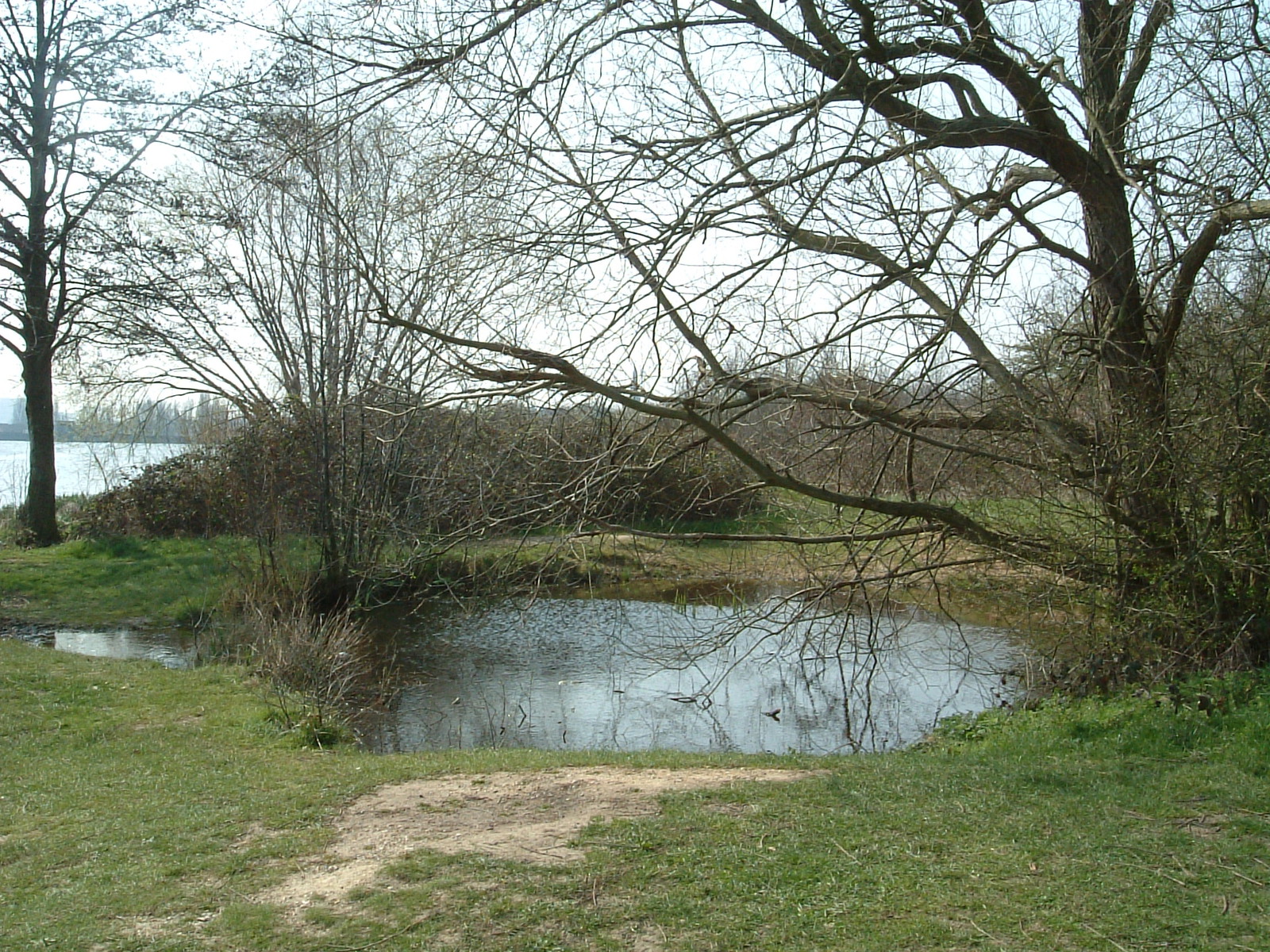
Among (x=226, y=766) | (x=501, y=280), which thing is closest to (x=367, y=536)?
(x=226, y=766)

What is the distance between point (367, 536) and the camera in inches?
583

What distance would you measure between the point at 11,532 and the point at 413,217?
18011 mm

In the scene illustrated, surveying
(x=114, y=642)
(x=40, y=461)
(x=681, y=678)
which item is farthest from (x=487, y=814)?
(x=40, y=461)

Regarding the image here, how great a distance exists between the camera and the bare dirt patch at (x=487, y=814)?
471cm

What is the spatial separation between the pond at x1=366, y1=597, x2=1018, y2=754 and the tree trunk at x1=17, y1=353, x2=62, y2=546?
11.2m

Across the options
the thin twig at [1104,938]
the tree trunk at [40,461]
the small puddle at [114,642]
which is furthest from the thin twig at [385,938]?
the tree trunk at [40,461]

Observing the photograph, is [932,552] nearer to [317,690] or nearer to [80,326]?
[317,690]

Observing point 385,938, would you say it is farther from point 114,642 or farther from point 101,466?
point 101,466

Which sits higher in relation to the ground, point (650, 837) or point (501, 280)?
point (501, 280)

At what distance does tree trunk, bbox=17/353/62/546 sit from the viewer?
20844mm

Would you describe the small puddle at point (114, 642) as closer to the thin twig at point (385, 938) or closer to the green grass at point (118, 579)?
the green grass at point (118, 579)

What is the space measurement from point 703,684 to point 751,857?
6.84m

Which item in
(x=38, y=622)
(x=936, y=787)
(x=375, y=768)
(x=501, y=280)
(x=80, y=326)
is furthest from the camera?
(x=80, y=326)

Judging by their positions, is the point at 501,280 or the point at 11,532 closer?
the point at 501,280
